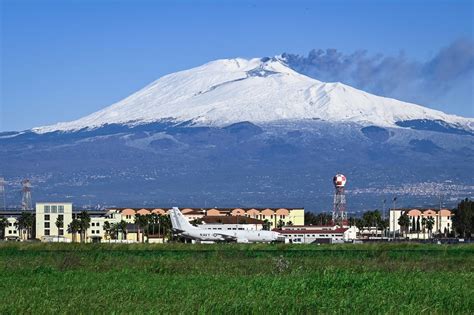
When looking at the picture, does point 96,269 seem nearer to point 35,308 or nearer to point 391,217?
point 35,308

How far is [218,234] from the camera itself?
354 feet

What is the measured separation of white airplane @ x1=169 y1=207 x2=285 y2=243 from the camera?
106762 millimetres

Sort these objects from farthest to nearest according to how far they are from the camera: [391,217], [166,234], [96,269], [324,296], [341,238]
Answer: [391,217], [166,234], [341,238], [96,269], [324,296]

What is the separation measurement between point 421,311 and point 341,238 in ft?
292

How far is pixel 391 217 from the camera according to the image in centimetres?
16738

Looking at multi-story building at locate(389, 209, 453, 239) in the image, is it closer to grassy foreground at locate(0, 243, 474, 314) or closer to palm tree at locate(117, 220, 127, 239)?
palm tree at locate(117, 220, 127, 239)

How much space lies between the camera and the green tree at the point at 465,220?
130 m

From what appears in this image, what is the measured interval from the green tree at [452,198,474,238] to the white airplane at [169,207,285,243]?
89.2 ft

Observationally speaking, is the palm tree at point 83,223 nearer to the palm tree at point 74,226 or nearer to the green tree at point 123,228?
the palm tree at point 74,226

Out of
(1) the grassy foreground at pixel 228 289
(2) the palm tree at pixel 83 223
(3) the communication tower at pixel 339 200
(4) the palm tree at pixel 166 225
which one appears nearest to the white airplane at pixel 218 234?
(2) the palm tree at pixel 83 223

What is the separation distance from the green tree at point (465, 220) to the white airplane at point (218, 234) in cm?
2718

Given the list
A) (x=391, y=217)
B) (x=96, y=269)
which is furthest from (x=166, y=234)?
(x=96, y=269)

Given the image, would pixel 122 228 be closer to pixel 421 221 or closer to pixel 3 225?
pixel 3 225

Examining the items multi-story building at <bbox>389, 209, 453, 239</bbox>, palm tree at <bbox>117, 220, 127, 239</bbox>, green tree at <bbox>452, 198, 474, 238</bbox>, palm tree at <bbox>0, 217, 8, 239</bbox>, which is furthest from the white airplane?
multi-story building at <bbox>389, 209, 453, 239</bbox>
